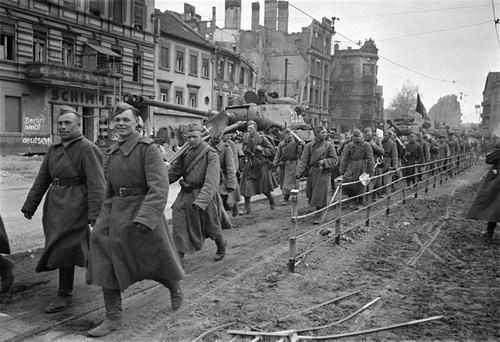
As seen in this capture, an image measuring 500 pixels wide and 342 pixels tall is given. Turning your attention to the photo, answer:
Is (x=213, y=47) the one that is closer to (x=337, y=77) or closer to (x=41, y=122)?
(x=41, y=122)

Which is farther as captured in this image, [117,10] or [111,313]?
[117,10]

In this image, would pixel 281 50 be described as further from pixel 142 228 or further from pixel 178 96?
pixel 142 228

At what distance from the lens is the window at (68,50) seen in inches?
1108

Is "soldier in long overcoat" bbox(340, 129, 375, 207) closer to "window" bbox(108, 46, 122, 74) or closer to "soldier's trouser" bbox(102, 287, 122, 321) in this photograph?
"soldier's trouser" bbox(102, 287, 122, 321)

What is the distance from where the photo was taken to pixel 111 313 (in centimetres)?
462

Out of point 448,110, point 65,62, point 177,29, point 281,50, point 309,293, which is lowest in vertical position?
point 309,293

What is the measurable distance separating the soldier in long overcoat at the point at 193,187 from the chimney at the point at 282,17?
5212 centimetres

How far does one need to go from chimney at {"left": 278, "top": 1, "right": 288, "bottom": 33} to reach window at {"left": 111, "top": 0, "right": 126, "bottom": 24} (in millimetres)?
27333

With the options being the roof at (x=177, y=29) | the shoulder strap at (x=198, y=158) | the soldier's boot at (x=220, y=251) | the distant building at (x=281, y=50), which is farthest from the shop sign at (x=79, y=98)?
the shoulder strap at (x=198, y=158)

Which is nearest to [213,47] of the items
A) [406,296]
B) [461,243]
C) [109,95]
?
[109,95]

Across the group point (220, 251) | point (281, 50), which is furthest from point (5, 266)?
point (281, 50)

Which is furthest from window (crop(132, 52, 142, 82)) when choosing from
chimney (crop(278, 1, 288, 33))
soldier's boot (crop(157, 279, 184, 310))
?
soldier's boot (crop(157, 279, 184, 310))

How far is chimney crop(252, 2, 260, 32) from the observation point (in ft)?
179

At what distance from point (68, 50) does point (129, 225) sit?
86.8 ft
